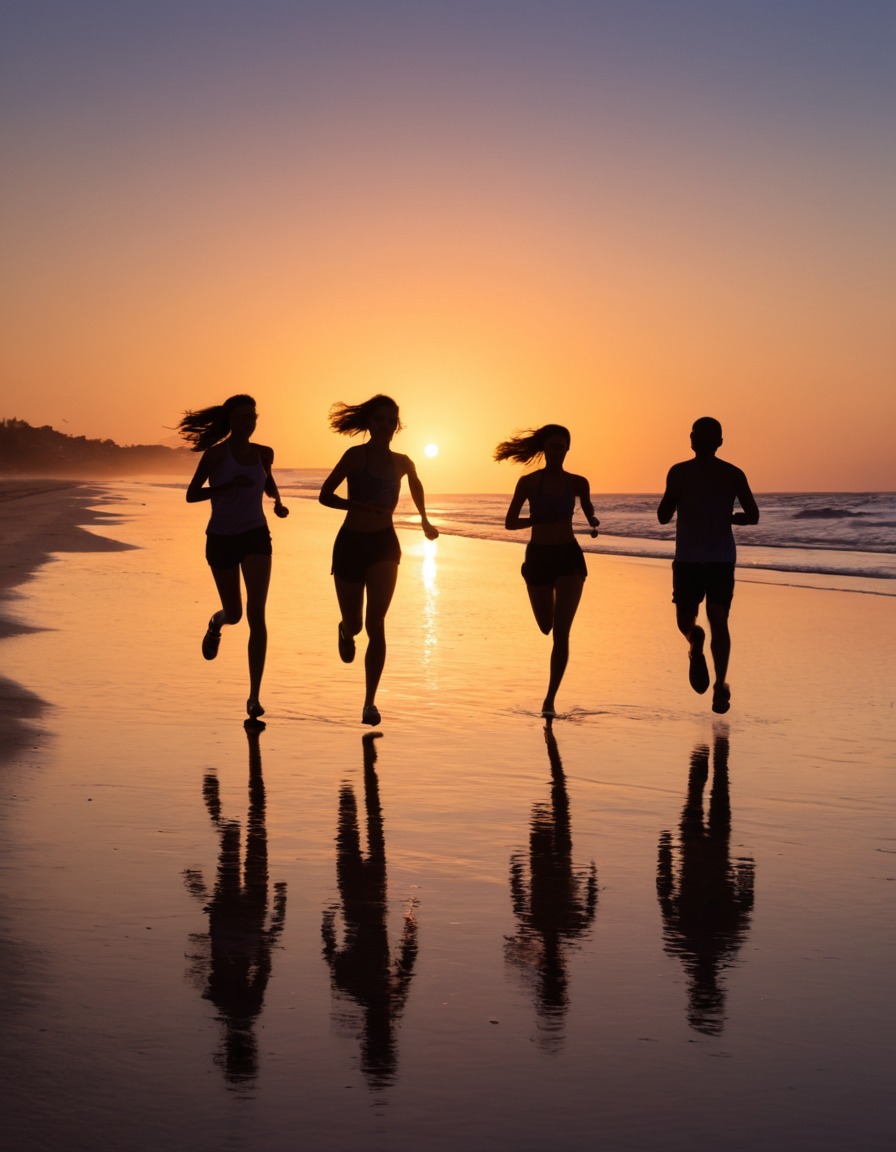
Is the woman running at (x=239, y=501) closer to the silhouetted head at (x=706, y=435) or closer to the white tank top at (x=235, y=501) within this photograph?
the white tank top at (x=235, y=501)

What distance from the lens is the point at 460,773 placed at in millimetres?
7633

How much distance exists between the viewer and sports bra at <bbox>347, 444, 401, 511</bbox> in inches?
382

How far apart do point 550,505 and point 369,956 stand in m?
6.28

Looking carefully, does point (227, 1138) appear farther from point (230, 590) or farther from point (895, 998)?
point (230, 590)

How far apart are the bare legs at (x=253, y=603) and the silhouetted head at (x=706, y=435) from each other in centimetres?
304

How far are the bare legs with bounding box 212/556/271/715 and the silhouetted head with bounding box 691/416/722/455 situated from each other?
3.04 meters

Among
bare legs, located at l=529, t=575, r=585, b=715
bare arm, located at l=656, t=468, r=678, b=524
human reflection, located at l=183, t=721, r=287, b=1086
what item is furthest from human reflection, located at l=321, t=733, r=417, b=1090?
bare arm, located at l=656, t=468, r=678, b=524

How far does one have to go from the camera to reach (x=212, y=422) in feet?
33.5

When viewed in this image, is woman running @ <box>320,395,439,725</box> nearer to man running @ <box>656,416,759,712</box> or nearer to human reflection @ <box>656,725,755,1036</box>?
man running @ <box>656,416,759,712</box>

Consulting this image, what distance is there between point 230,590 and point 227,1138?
7129 millimetres

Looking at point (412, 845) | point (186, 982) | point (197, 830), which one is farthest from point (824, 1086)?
point (197, 830)

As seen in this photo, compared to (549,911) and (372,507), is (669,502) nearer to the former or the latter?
(372,507)

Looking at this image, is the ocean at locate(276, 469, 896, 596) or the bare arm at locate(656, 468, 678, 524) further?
the ocean at locate(276, 469, 896, 596)

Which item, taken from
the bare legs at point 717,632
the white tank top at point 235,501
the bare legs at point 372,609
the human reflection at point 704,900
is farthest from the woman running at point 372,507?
the human reflection at point 704,900
